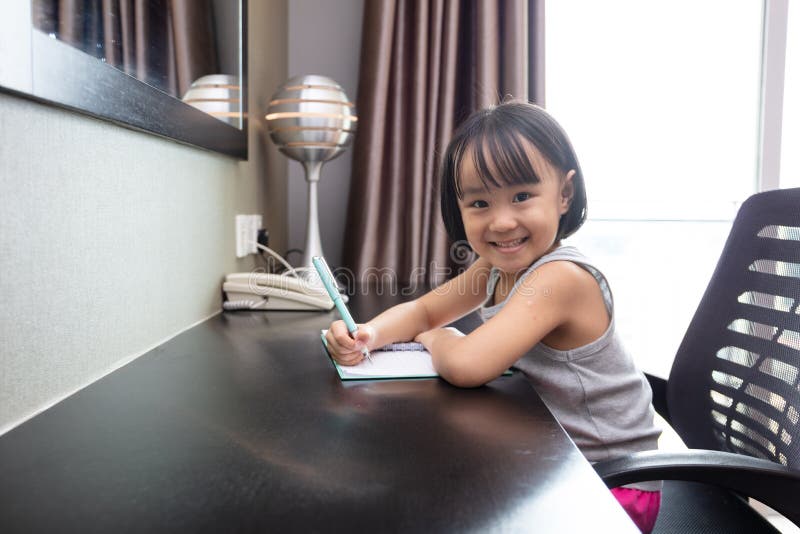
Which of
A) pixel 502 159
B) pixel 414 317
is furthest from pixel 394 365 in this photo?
pixel 502 159

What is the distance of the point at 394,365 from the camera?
84cm

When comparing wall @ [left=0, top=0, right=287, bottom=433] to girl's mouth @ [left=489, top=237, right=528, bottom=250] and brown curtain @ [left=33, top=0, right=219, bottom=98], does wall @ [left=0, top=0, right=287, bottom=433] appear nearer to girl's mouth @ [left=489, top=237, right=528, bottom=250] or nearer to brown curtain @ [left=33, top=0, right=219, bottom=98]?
brown curtain @ [left=33, top=0, right=219, bottom=98]

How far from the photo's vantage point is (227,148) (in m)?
1.25

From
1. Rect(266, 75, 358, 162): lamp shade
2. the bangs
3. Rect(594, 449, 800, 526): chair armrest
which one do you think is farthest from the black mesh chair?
Rect(266, 75, 358, 162): lamp shade

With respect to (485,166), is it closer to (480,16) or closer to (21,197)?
(21,197)

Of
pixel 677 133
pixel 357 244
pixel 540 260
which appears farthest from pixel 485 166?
pixel 677 133

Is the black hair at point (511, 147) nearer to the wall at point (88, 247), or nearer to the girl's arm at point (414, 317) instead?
the girl's arm at point (414, 317)

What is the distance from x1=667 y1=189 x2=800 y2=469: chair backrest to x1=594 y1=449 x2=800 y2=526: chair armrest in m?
0.10

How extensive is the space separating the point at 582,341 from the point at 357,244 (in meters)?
1.21

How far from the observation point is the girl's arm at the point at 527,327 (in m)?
0.74

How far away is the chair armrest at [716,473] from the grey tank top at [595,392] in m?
0.23

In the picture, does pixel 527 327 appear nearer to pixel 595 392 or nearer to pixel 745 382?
pixel 595 392

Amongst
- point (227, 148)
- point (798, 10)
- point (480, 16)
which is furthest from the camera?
point (798, 10)

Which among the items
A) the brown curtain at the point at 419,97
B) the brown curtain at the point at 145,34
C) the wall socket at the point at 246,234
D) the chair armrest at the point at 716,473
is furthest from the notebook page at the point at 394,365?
the brown curtain at the point at 419,97
